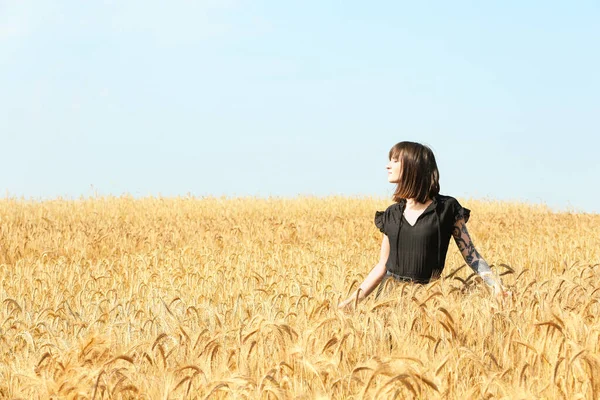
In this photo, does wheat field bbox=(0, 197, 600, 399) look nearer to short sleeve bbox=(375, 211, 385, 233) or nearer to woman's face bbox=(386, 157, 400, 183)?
short sleeve bbox=(375, 211, 385, 233)

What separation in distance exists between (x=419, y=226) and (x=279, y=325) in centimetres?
212

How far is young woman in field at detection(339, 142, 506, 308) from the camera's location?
467 centimetres

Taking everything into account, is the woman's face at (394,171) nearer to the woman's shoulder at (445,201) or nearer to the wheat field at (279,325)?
the woman's shoulder at (445,201)

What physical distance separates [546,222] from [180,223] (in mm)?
7743

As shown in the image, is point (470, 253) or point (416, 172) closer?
point (416, 172)

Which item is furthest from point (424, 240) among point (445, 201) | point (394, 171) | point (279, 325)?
point (279, 325)

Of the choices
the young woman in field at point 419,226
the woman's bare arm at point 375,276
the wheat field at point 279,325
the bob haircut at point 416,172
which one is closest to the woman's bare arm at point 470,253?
the young woman in field at point 419,226

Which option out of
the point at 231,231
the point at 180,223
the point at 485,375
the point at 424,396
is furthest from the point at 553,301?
the point at 180,223

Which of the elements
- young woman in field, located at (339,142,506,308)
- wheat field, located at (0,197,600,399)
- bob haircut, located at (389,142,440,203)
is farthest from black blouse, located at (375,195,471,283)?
wheat field, located at (0,197,600,399)

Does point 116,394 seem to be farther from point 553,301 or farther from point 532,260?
point 532,260

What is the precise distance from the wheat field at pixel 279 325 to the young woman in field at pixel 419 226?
259 mm

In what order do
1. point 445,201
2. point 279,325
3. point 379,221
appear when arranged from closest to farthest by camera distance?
point 279,325 < point 445,201 < point 379,221

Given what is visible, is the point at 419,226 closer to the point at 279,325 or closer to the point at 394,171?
the point at 394,171

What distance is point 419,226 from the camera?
4770mm
